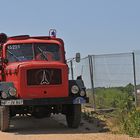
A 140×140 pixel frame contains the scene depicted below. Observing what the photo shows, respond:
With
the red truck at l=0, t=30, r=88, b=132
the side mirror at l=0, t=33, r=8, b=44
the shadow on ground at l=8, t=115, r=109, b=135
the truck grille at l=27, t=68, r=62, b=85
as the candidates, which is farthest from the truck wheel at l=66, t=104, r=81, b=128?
the side mirror at l=0, t=33, r=8, b=44

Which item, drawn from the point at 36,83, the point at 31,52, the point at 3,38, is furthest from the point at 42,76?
the point at 3,38

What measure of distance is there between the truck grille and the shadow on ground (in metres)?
1.41

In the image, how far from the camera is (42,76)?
1609 centimetres

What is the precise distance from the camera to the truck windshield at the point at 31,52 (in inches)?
675

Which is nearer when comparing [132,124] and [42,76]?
[132,124]

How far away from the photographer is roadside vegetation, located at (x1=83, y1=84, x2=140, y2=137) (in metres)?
15.0

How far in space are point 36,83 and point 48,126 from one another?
2.04m

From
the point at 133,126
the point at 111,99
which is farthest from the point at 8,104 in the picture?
the point at 111,99

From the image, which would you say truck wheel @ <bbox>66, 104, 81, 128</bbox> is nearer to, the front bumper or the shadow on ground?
the shadow on ground

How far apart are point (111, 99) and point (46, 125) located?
148 inches

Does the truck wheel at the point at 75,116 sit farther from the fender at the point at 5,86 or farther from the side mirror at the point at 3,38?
the side mirror at the point at 3,38

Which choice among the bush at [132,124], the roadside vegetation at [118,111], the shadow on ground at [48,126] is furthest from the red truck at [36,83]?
the bush at [132,124]

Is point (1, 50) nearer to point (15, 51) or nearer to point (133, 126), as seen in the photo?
point (15, 51)

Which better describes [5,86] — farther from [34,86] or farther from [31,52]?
[31,52]
